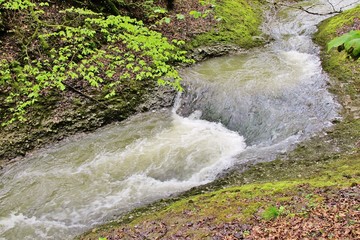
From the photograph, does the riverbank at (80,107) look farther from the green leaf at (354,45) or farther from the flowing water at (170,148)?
the green leaf at (354,45)

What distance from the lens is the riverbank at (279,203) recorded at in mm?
4121

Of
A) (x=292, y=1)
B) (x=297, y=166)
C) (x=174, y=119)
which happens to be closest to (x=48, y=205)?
(x=174, y=119)

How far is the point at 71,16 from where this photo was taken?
1122 centimetres

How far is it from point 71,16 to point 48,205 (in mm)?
7227

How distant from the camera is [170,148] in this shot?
845cm

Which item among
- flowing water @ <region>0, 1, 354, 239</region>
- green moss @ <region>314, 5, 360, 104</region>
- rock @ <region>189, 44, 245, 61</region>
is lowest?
flowing water @ <region>0, 1, 354, 239</region>

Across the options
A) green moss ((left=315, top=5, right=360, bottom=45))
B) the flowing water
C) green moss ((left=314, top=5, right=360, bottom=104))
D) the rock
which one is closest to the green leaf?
the flowing water

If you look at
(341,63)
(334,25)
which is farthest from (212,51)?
(334,25)

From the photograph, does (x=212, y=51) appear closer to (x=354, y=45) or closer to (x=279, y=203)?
(x=279, y=203)

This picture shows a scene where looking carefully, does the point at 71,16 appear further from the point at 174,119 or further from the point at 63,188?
the point at 63,188

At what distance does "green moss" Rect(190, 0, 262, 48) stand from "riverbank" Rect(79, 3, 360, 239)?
269 inches

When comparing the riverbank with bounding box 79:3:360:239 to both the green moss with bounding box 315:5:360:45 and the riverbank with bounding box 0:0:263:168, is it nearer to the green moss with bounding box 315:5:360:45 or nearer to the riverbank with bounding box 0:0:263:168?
the riverbank with bounding box 0:0:263:168

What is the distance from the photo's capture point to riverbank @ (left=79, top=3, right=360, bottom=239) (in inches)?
162

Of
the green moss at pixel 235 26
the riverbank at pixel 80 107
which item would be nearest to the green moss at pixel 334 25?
the green moss at pixel 235 26
